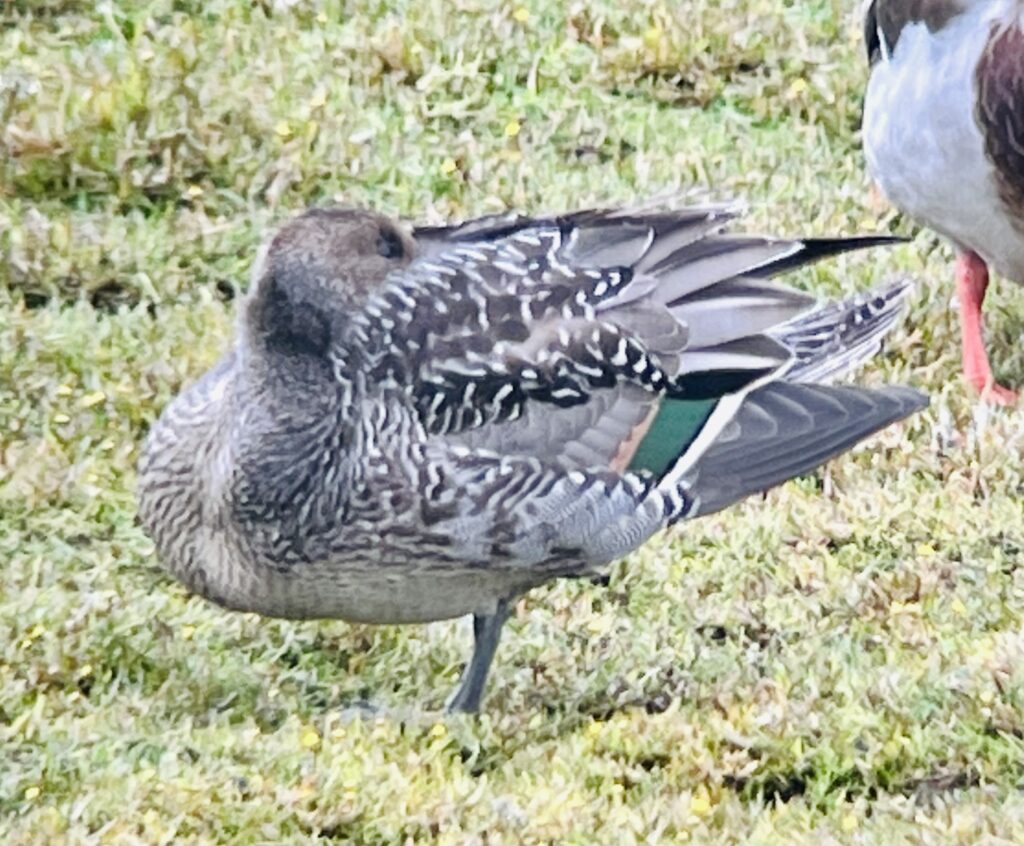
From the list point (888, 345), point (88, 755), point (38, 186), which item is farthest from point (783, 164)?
point (88, 755)

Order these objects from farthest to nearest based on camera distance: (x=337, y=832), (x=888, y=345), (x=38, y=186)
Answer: (x=38, y=186) → (x=888, y=345) → (x=337, y=832)

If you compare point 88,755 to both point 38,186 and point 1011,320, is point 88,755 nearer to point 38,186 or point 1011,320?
point 38,186

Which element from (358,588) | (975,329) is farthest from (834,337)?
(358,588)

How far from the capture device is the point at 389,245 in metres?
5.06

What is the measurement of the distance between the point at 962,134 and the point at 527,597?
1.76m

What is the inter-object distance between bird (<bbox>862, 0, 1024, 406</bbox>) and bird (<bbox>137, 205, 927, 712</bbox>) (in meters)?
1.25

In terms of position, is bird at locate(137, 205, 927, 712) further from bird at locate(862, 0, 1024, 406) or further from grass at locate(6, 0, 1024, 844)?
→ bird at locate(862, 0, 1024, 406)

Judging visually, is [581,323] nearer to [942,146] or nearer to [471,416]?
[471,416]

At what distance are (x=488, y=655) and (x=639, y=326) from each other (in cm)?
77

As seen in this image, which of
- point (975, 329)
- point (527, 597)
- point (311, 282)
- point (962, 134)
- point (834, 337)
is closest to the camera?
point (311, 282)

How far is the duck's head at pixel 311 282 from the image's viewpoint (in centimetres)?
485

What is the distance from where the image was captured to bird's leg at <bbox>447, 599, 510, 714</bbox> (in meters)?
4.99

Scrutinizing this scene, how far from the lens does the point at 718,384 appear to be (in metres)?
5.24

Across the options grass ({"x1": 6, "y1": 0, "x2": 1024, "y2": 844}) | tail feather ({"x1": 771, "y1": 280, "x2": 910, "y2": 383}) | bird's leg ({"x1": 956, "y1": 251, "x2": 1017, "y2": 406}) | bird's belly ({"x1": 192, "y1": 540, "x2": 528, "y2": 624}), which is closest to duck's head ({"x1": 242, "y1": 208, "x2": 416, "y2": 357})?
bird's belly ({"x1": 192, "y1": 540, "x2": 528, "y2": 624})
